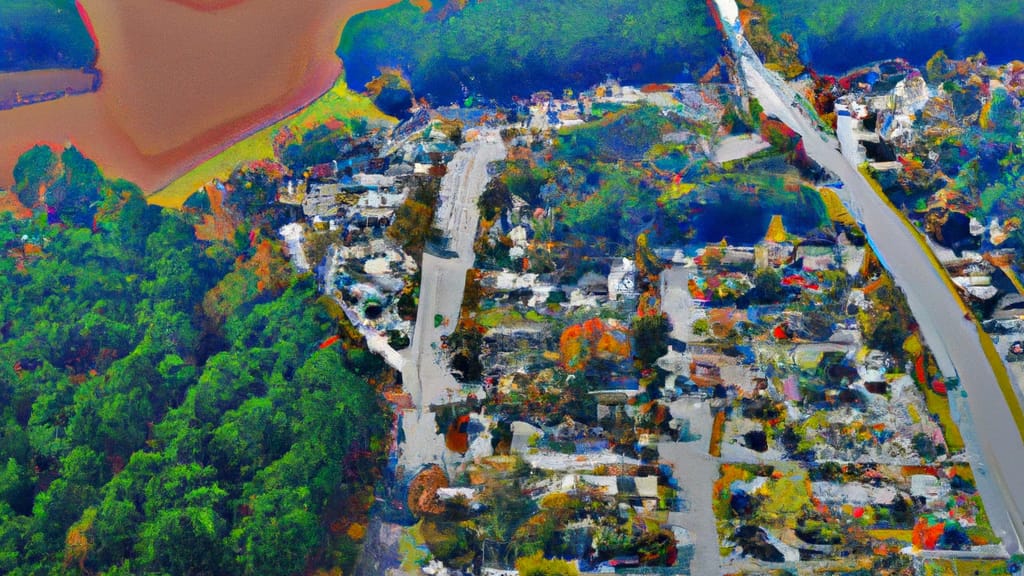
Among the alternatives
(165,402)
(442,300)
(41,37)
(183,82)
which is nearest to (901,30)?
(442,300)

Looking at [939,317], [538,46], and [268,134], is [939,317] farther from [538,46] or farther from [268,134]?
[268,134]

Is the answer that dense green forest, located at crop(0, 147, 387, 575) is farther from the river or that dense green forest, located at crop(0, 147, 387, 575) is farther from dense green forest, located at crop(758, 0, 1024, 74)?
dense green forest, located at crop(758, 0, 1024, 74)

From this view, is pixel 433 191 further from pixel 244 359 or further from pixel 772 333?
pixel 772 333

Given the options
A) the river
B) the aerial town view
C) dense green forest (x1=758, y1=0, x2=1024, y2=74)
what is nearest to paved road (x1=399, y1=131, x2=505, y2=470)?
the aerial town view

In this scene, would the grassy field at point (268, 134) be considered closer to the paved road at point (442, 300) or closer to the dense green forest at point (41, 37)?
the paved road at point (442, 300)

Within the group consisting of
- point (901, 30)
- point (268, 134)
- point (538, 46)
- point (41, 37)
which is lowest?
point (268, 134)

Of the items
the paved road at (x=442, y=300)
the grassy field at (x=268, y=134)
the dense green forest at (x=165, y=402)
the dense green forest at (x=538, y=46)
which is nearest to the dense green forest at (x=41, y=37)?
the dense green forest at (x=165, y=402)

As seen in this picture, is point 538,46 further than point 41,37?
No
